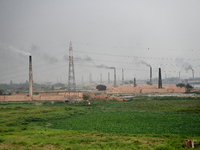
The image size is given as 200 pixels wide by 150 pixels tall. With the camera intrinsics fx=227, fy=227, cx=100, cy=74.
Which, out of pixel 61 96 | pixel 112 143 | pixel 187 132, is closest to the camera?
pixel 112 143

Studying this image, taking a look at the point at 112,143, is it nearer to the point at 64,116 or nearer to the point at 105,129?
the point at 105,129

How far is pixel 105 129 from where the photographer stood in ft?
60.0

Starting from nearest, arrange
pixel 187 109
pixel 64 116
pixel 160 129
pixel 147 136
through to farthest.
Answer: pixel 147 136 → pixel 160 129 → pixel 64 116 → pixel 187 109

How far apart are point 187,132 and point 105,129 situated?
617 centimetres

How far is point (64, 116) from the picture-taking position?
2566cm

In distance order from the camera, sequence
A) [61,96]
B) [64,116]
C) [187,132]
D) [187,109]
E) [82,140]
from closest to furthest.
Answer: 1. [82,140]
2. [187,132]
3. [64,116]
4. [187,109]
5. [61,96]

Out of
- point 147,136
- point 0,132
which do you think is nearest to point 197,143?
point 147,136

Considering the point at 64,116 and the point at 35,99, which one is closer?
the point at 64,116

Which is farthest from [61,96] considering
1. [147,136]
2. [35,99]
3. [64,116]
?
[147,136]

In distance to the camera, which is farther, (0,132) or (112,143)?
(0,132)

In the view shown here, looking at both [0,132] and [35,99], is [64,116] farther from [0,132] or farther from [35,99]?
[35,99]

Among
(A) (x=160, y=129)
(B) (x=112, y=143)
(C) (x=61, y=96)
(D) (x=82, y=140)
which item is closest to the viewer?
(B) (x=112, y=143)

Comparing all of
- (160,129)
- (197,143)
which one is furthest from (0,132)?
(197,143)

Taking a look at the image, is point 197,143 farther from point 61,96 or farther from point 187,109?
point 61,96
